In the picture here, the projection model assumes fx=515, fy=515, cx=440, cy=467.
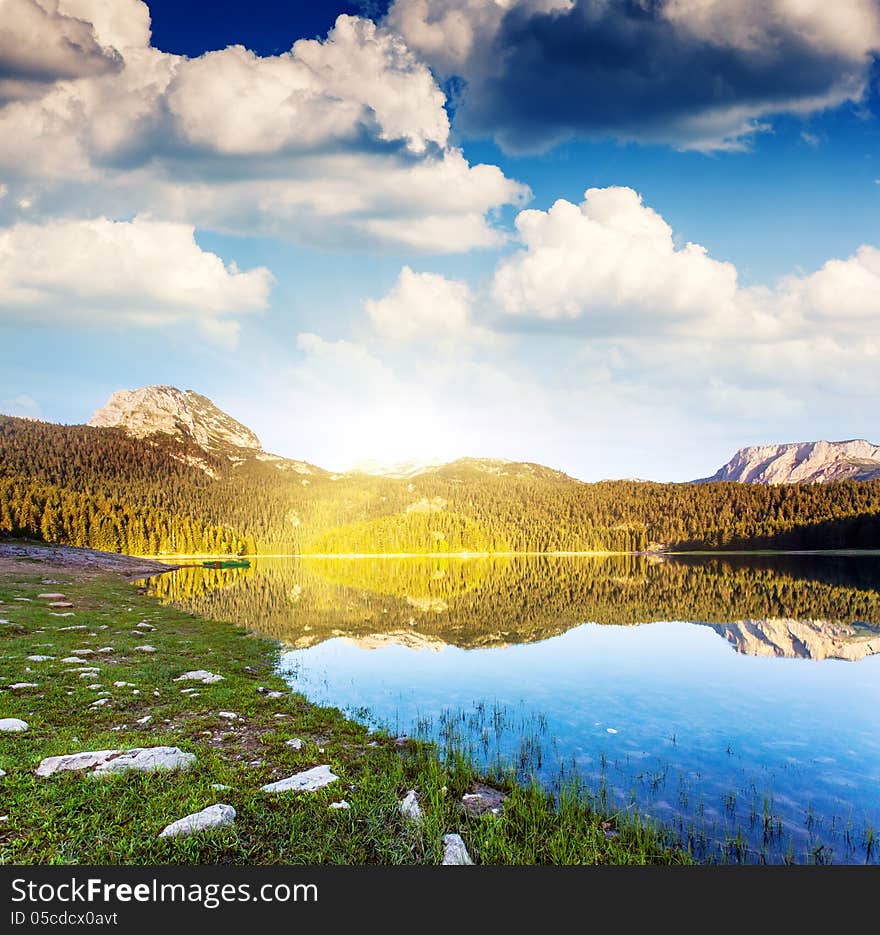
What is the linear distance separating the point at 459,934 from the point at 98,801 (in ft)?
24.2

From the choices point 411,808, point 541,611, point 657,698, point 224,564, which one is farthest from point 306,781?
point 224,564

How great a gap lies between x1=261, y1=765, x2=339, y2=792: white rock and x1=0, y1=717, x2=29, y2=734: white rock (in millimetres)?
7840

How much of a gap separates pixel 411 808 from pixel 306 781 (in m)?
2.59

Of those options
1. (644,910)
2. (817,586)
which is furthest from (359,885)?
(817,586)

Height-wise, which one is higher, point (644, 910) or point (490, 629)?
point (644, 910)

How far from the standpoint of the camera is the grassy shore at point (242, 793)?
8.48 meters

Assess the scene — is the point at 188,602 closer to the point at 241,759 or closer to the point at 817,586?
the point at 241,759

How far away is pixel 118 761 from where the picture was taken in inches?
451

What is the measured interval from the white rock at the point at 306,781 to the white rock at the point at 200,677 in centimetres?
1101

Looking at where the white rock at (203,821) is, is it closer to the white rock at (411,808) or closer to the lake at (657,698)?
the white rock at (411,808)

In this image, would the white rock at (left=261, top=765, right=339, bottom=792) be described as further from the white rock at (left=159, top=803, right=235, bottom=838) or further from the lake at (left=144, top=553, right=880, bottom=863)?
the lake at (left=144, top=553, right=880, bottom=863)

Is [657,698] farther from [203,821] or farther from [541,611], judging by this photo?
[541,611]

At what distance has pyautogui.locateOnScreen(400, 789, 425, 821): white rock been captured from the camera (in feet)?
32.6

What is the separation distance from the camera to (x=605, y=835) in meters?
10.5
